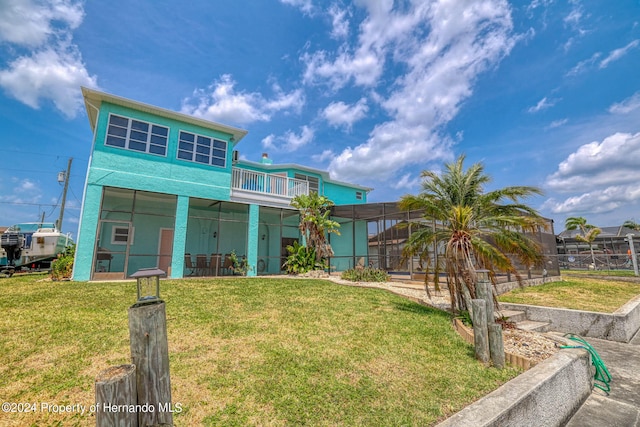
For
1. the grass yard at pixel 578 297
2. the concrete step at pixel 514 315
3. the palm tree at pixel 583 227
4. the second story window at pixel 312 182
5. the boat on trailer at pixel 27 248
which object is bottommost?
the concrete step at pixel 514 315

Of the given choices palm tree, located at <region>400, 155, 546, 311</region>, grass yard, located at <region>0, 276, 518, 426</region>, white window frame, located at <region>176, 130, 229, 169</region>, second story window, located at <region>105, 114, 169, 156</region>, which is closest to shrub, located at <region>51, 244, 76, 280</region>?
grass yard, located at <region>0, 276, 518, 426</region>

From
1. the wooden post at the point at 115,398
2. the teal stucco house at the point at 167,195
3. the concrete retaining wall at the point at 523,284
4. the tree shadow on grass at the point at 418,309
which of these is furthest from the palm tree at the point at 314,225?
the wooden post at the point at 115,398

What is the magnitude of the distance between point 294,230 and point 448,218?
1296cm

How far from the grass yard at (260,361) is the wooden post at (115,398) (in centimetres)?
107

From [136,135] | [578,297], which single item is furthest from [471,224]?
[136,135]

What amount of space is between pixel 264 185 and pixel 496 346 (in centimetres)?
1239

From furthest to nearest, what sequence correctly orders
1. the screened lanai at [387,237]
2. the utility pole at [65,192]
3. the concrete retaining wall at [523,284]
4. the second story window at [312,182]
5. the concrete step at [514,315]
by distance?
1. the utility pole at [65,192]
2. the second story window at [312,182]
3. the screened lanai at [387,237]
4. the concrete retaining wall at [523,284]
5. the concrete step at [514,315]

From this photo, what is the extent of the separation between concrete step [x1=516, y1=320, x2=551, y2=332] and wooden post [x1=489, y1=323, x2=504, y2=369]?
3068 millimetres

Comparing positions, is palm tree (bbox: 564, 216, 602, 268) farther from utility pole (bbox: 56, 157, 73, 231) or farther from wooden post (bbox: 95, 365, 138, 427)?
utility pole (bbox: 56, 157, 73, 231)

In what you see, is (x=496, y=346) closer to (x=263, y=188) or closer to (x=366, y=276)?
(x=366, y=276)

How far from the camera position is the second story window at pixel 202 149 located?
485 inches

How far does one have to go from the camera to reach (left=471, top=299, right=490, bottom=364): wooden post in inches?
167

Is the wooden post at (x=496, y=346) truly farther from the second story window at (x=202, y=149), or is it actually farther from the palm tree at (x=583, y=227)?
the palm tree at (x=583, y=227)

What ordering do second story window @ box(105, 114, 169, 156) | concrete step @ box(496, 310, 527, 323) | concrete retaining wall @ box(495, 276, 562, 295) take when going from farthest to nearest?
second story window @ box(105, 114, 169, 156) < concrete retaining wall @ box(495, 276, 562, 295) < concrete step @ box(496, 310, 527, 323)
